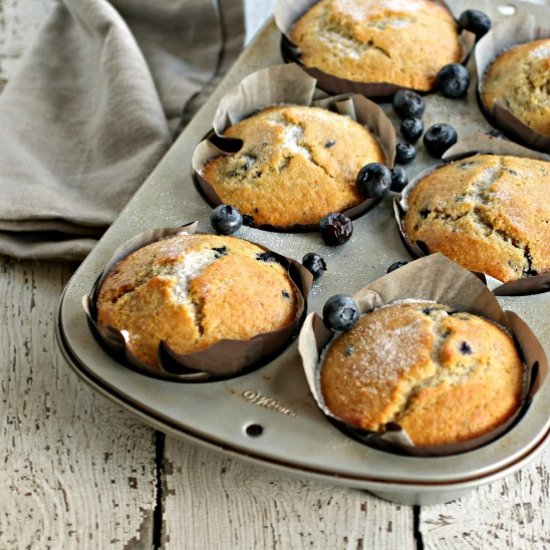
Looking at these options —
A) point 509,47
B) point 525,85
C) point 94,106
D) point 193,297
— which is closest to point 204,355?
point 193,297

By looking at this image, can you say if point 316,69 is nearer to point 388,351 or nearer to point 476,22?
point 476,22

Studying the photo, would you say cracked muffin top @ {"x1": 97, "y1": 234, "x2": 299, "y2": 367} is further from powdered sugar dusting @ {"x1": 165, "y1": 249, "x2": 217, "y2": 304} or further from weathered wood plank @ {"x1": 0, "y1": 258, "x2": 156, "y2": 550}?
weathered wood plank @ {"x1": 0, "y1": 258, "x2": 156, "y2": 550}

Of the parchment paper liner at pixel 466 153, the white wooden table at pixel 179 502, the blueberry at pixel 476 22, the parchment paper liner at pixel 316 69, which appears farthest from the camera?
the blueberry at pixel 476 22

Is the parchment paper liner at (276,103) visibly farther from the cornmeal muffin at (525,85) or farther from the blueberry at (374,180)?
the cornmeal muffin at (525,85)

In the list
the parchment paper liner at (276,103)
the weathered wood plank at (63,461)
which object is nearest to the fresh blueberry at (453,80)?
the parchment paper liner at (276,103)

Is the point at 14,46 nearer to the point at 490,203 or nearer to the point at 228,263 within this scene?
the point at 228,263

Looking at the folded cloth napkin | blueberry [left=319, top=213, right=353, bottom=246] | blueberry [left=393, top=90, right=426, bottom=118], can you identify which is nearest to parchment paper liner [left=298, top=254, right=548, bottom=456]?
blueberry [left=319, top=213, right=353, bottom=246]
